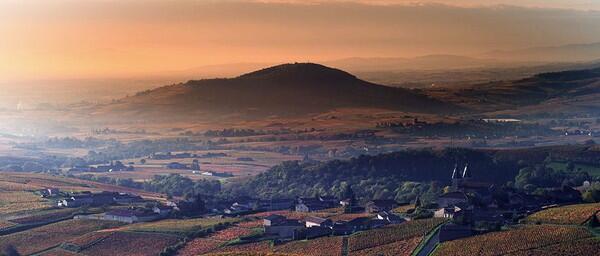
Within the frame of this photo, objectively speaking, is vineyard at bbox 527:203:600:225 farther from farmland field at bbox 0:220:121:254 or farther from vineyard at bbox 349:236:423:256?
farmland field at bbox 0:220:121:254

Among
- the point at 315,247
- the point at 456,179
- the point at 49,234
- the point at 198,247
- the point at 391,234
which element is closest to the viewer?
the point at 315,247

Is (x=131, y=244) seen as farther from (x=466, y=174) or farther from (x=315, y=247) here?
(x=466, y=174)

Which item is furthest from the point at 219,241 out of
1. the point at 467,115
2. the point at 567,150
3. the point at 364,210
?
the point at 467,115

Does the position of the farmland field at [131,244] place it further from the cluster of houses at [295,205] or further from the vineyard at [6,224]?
the cluster of houses at [295,205]

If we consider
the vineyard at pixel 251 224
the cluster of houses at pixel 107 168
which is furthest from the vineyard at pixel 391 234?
the cluster of houses at pixel 107 168

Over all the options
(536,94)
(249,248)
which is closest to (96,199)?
(249,248)

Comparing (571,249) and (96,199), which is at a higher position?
(571,249)

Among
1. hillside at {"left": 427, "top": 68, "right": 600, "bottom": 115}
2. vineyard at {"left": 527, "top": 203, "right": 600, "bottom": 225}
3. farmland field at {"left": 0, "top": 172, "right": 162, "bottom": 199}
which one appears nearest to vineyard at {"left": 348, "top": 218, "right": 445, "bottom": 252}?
vineyard at {"left": 527, "top": 203, "right": 600, "bottom": 225}
